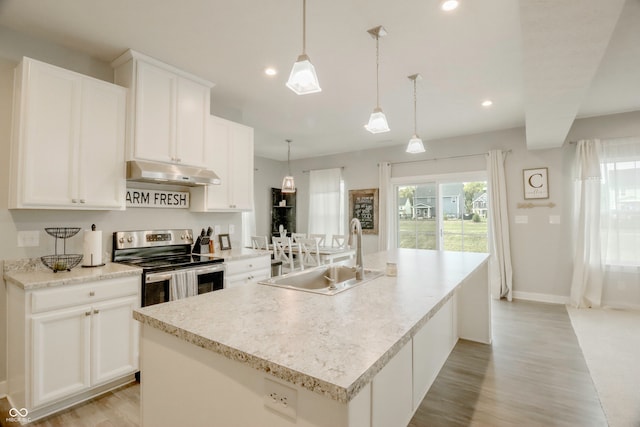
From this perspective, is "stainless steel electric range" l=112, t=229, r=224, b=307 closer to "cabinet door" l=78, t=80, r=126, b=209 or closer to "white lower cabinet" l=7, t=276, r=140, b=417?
"white lower cabinet" l=7, t=276, r=140, b=417

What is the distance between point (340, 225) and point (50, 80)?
5186mm

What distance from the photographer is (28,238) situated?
93.8 inches

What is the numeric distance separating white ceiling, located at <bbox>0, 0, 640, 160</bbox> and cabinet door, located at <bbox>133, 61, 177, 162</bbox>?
184 millimetres

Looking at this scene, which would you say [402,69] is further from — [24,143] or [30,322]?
[30,322]

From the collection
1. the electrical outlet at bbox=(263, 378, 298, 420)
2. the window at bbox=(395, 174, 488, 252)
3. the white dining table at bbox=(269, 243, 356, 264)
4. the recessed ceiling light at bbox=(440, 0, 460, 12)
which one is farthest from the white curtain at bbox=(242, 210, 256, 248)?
the electrical outlet at bbox=(263, 378, 298, 420)

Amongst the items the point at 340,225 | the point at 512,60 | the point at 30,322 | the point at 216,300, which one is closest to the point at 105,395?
the point at 30,322

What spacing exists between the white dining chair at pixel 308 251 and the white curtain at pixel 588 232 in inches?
147

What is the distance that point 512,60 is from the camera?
9.27 ft

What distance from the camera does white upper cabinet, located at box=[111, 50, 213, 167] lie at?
8.92 feet

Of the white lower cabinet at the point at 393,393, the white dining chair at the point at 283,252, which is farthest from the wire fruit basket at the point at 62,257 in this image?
the white dining chair at the point at 283,252

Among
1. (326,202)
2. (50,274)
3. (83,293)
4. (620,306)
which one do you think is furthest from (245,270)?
(620,306)

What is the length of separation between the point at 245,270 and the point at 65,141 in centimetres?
190

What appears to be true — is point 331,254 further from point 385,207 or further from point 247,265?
point 385,207

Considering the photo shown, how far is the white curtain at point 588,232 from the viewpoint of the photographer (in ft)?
14.2
